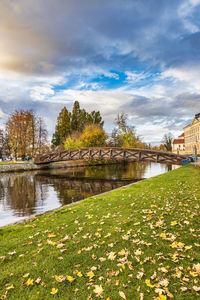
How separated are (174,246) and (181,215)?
185 centimetres

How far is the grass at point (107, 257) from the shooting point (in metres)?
2.71

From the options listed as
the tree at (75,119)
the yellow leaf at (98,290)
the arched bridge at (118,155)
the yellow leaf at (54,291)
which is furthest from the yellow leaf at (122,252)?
the tree at (75,119)

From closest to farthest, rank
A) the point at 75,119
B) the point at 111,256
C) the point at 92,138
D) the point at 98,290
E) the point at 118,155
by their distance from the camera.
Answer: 1. the point at 98,290
2. the point at 111,256
3. the point at 118,155
4. the point at 92,138
5. the point at 75,119

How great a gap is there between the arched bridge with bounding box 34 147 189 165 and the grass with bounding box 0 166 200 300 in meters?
20.1

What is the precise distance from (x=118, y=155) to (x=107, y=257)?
81.8ft

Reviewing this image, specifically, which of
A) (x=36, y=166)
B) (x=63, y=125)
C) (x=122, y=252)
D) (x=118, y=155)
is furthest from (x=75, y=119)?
(x=122, y=252)

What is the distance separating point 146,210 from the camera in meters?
6.07

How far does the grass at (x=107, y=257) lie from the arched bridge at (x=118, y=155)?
66.0 feet

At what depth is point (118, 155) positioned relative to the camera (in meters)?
28.3

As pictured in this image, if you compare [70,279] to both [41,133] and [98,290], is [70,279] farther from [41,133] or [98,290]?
[41,133]

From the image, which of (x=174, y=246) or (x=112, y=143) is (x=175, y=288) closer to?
(x=174, y=246)

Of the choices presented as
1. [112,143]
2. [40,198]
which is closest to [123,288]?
[40,198]

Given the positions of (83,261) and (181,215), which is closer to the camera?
(83,261)

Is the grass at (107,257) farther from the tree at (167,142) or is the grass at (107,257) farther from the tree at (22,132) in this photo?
the tree at (167,142)
